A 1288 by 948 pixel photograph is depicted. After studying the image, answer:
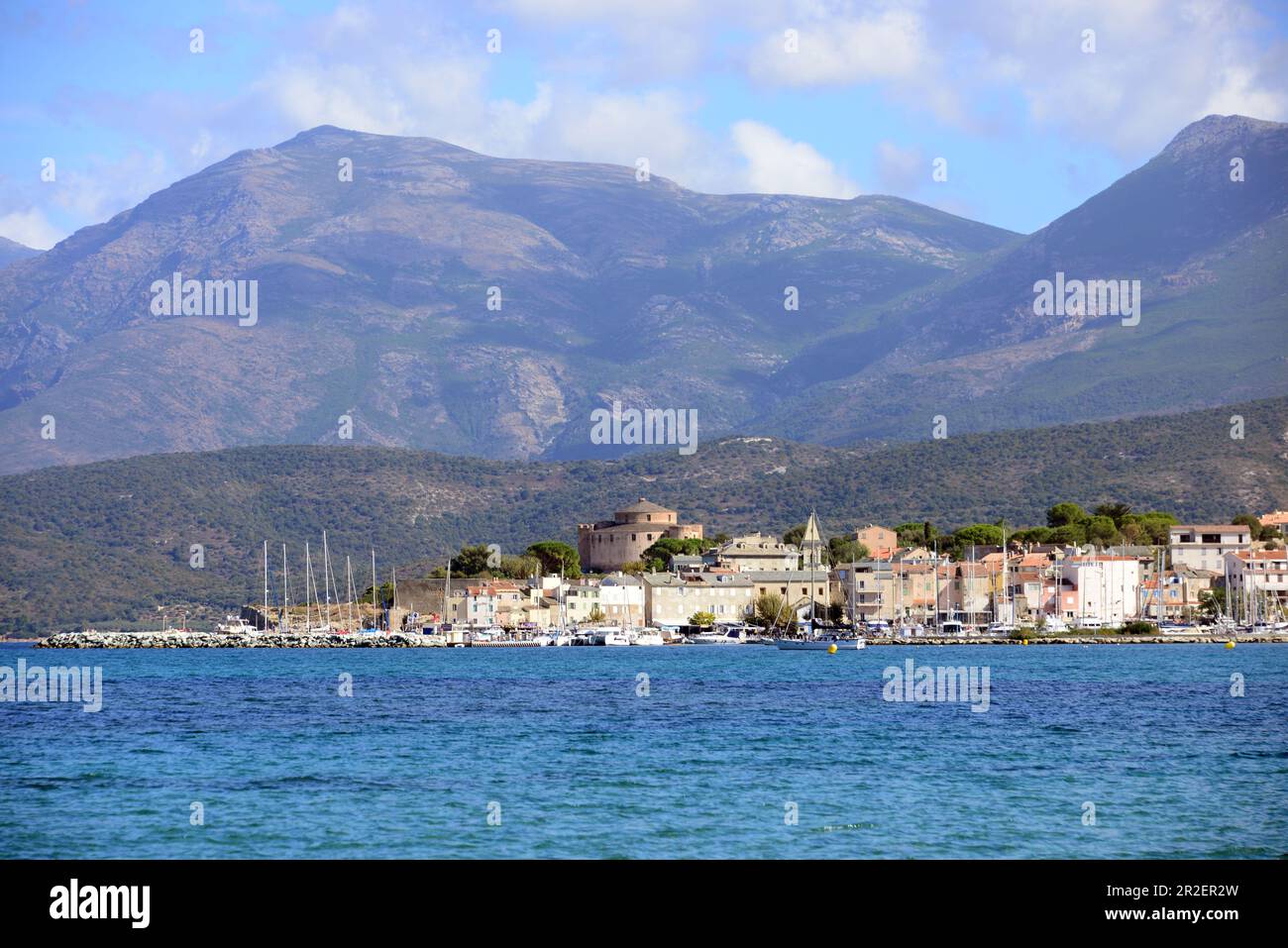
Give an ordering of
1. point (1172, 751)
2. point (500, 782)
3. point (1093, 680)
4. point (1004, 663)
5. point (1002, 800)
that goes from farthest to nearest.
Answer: point (1004, 663) → point (1093, 680) → point (1172, 751) → point (500, 782) → point (1002, 800)

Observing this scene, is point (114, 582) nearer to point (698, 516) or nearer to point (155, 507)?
point (155, 507)

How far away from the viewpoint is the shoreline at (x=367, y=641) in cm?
9444

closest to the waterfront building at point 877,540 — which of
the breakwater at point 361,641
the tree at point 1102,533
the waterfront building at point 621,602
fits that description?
the tree at point 1102,533

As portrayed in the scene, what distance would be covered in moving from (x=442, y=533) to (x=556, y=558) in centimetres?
6254

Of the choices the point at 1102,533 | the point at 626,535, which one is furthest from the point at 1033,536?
the point at 626,535

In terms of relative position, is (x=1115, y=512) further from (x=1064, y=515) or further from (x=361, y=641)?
(x=361, y=641)

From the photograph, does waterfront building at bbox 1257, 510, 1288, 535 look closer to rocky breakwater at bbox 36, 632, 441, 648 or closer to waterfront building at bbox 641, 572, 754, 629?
waterfront building at bbox 641, 572, 754, 629

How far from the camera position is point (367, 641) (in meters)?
104

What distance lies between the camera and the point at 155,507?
184375 mm

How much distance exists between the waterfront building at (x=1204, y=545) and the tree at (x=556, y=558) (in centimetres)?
4763

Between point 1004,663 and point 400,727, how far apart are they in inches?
1496

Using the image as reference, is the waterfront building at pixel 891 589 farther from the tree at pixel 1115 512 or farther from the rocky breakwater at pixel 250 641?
the rocky breakwater at pixel 250 641

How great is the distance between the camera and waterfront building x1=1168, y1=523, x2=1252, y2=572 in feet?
382
